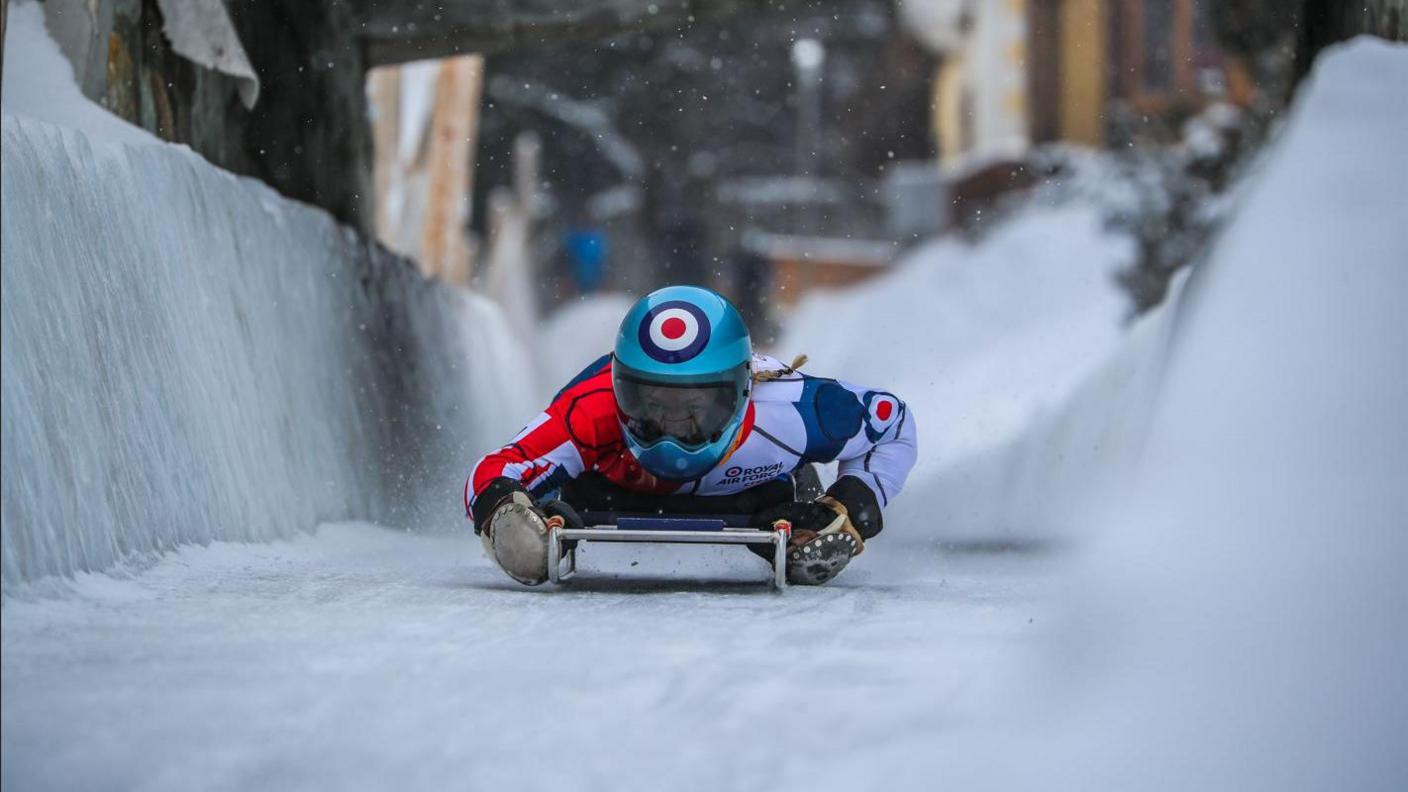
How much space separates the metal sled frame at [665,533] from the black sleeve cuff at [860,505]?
0.32 m

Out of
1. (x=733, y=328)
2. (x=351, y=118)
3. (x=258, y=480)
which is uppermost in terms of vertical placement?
(x=351, y=118)

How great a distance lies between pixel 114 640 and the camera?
3688 mm

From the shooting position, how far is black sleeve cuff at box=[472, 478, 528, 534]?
5.49 metres

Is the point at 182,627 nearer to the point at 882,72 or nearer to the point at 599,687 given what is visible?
the point at 599,687

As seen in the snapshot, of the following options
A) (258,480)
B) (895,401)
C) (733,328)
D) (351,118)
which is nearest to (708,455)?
(733,328)

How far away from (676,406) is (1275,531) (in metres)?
2.09

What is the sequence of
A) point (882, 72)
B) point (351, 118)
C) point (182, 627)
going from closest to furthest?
point (182, 627) < point (351, 118) < point (882, 72)

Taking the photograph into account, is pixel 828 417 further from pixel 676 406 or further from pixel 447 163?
pixel 447 163

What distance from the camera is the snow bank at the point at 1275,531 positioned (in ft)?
11.0

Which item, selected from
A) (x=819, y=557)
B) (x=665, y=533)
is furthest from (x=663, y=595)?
(x=819, y=557)

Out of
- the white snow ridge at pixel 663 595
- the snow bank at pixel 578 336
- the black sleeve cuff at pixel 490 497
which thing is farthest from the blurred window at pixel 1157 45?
the black sleeve cuff at pixel 490 497

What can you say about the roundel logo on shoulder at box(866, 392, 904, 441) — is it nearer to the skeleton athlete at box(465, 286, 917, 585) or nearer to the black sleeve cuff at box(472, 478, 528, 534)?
the skeleton athlete at box(465, 286, 917, 585)

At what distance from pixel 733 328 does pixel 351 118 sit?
5227 millimetres

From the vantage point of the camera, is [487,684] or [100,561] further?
[100,561]
